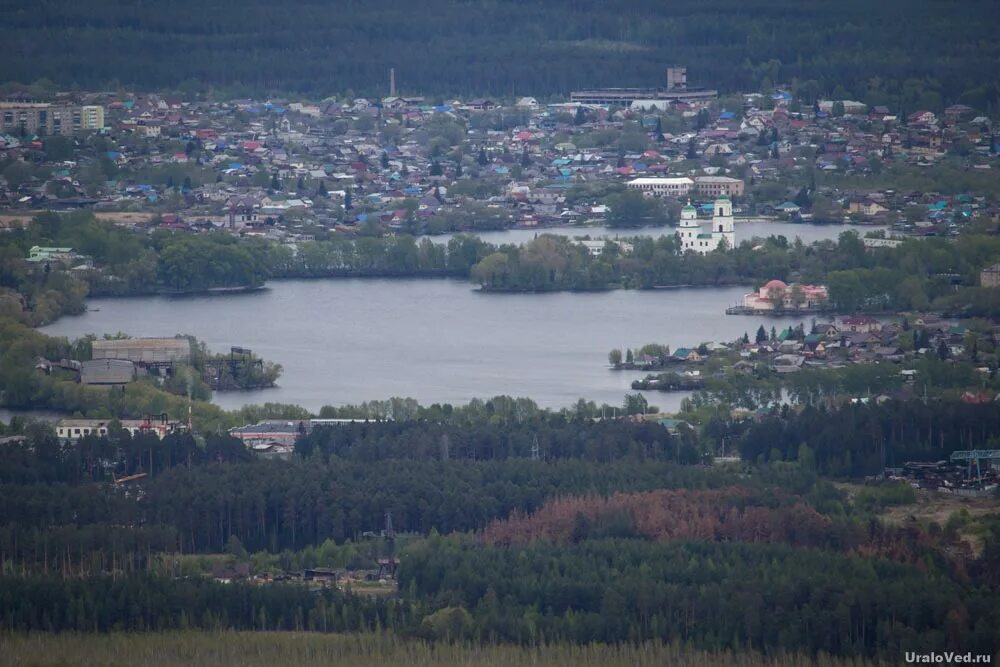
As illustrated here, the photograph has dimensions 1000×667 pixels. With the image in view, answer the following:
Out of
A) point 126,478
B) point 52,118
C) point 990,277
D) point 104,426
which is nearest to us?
point 126,478

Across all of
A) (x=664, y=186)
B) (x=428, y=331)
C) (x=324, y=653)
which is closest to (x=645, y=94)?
(x=664, y=186)

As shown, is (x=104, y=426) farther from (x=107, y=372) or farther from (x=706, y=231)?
(x=706, y=231)

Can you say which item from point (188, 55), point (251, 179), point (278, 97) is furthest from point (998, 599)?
point (188, 55)

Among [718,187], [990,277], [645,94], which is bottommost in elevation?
[990,277]

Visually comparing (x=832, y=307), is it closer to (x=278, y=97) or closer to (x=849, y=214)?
(x=849, y=214)

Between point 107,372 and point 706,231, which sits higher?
point 706,231

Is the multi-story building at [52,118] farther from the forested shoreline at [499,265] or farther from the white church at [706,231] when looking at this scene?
the white church at [706,231]

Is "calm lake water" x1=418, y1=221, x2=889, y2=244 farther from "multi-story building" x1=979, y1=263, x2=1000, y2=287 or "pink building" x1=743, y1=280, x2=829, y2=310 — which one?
"pink building" x1=743, y1=280, x2=829, y2=310
